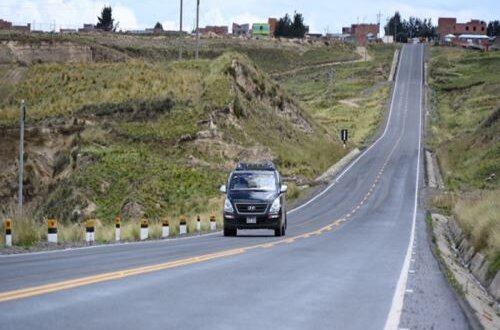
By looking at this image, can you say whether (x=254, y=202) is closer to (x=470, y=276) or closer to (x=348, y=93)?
(x=470, y=276)

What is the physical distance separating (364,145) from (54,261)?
8133cm

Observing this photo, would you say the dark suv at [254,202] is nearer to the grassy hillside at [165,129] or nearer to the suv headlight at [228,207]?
the suv headlight at [228,207]

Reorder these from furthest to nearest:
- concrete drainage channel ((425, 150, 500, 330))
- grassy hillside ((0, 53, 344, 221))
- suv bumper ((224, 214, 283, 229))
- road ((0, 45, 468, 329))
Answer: grassy hillside ((0, 53, 344, 221)) < suv bumper ((224, 214, 283, 229)) < concrete drainage channel ((425, 150, 500, 330)) < road ((0, 45, 468, 329))

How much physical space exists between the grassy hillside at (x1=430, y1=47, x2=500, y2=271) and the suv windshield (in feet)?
22.7

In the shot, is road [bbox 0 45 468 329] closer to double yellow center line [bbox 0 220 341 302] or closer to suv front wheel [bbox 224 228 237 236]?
double yellow center line [bbox 0 220 341 302]

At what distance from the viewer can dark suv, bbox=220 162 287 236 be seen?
104 ft

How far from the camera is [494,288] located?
18.9 metres

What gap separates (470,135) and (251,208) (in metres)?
63.2

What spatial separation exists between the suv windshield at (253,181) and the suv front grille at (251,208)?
0.81 meters

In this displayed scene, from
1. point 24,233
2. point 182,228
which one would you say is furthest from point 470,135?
point 24,233

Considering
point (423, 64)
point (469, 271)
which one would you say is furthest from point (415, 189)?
point (423, 64)

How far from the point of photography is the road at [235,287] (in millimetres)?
10906

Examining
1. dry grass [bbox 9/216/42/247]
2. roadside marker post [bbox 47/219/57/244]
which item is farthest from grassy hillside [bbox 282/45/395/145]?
roadside marker post [bbox 47/219/57/244]

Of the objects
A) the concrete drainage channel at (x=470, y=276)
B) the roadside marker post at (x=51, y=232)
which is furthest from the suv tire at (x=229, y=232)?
the roadside marker post at (x=51, y=232)
